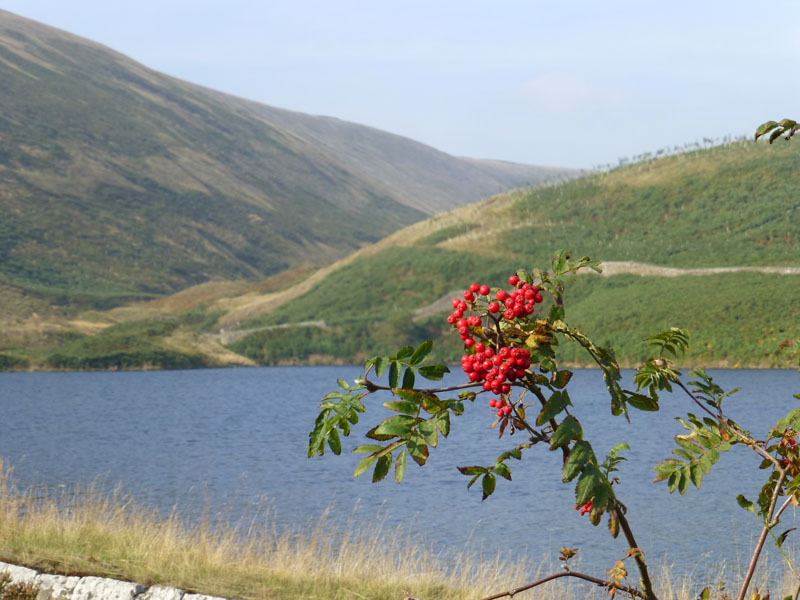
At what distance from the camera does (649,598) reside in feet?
14.9

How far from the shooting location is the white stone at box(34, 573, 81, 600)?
32.3ft

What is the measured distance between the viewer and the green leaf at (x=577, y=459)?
12.5 ft

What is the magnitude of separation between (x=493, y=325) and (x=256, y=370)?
268 ft

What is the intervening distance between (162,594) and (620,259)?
291 feet

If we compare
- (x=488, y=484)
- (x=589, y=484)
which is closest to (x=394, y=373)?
(x=488, y=484)

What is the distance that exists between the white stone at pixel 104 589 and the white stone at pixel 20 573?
0.62 m

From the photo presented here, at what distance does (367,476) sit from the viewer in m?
27.2

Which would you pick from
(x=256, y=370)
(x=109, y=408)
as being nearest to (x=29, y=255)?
(x=256, y=370)

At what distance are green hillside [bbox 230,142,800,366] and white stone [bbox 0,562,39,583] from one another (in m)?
57.8

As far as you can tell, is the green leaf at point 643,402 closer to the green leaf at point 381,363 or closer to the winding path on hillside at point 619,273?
the green leaf at point 381,363

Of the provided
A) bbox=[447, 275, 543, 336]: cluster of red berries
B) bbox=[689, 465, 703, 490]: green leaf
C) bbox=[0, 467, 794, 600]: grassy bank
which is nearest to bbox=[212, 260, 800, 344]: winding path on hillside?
bbox=[0, 467, 794, 600]: grassy bank

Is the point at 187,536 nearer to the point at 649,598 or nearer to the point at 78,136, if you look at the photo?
the point at 649,598

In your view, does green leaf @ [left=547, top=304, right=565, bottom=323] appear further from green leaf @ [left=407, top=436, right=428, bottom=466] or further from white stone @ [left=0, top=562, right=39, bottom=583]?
white stone @ [left=0, top=562, right=39, bottom=583]

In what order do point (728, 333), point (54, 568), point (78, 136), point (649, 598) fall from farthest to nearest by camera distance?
point (78, 136) < point (728, 333) < point (54, 568) < point (649, 598)
